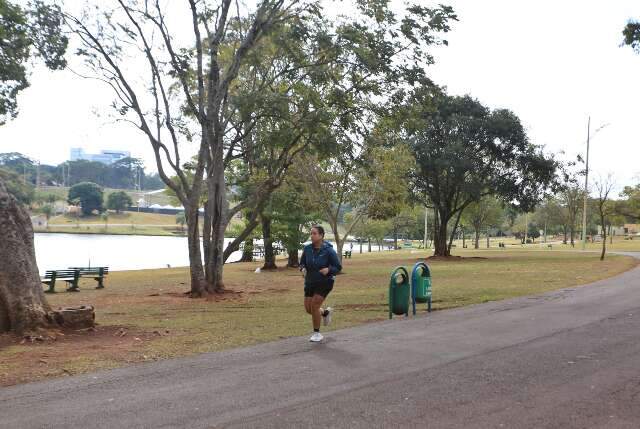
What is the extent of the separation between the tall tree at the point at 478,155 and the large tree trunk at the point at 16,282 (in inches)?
1221

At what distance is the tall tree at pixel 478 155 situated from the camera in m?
39.3

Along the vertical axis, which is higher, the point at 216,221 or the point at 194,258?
the point at 216,221

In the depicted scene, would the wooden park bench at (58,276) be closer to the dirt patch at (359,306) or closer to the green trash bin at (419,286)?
the dirt patch at (359,306)

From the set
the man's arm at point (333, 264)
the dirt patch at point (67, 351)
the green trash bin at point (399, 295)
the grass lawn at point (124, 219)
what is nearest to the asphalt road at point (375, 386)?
the dirt patch at point (67, 351)

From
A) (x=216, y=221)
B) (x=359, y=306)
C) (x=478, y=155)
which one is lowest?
(x=359, y=306)

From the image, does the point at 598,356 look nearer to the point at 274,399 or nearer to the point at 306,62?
the point at 274,399

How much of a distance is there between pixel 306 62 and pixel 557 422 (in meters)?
14.0

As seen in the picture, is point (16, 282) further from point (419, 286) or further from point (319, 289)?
point (419, 286)

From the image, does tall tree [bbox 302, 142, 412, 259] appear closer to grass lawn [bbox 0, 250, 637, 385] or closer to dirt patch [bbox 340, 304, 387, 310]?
grass lawn [bbox 0, 250, 637, 385]

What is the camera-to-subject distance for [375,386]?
20.1ft

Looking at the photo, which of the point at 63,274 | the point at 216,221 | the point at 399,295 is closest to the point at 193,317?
the point at 399,295

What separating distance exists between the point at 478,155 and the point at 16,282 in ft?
114

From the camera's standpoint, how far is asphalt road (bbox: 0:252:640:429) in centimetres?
510

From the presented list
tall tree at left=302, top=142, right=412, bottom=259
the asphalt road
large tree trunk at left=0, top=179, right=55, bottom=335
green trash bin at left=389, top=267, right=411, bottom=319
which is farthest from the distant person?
tall tree at left=302, top=142, right=412, bottom=259
